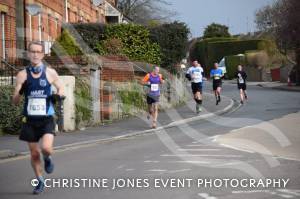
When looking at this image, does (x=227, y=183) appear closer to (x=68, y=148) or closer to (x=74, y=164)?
(x=74, y=164)

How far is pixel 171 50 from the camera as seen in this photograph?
30.3m

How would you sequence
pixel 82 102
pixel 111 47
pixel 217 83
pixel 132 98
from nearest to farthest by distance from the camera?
1. pixel 82 102
2. pixel 132 98
3. pixel 111 47
4. pixel 217 83

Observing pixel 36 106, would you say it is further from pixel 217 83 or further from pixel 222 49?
pixel 222 49

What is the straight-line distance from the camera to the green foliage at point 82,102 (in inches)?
784

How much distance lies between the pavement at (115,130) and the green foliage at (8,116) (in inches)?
18.4

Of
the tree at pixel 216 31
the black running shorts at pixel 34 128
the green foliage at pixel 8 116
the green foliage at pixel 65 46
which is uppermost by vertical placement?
the tree at pixel 216 31

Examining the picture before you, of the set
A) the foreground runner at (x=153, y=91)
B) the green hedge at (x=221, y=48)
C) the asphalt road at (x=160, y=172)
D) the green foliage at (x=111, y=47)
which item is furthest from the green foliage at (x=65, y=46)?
the green hedge at (x=221, y=48)

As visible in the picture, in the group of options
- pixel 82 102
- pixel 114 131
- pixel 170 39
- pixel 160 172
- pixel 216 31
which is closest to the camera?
pixel 160 172

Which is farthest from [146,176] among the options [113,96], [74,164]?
[113,96]

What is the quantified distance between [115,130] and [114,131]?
28 centimetres

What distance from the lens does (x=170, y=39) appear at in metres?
30.2

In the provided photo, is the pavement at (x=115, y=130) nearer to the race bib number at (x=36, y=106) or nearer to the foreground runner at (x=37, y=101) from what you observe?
the foreground runner at (x=37, y=101)

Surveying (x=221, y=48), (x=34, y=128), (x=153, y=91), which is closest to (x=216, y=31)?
(x=221, y=48)

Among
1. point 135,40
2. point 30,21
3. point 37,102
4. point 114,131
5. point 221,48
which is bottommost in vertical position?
point 114,131
